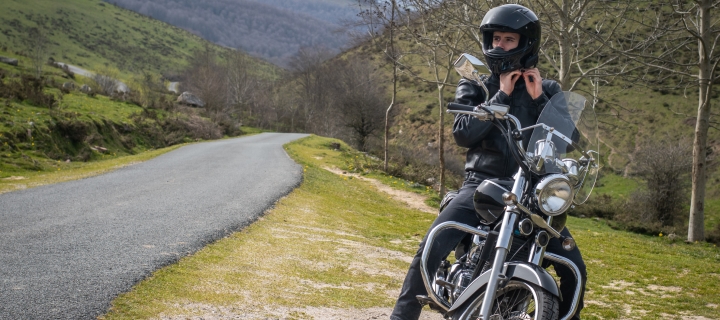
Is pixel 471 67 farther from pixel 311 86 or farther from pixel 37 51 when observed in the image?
pixel 311 86

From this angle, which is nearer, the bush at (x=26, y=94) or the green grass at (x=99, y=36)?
the bush at (x=26, y=94)

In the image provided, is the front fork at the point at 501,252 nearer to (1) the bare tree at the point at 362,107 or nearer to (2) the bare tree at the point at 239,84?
(1) the bare tree at the point at 362,107

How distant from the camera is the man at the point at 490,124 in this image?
→ 11.8 ft

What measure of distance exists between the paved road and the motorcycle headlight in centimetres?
346

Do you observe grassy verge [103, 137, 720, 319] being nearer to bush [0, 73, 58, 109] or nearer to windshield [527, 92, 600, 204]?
windshield [527, 92, 600, 204]

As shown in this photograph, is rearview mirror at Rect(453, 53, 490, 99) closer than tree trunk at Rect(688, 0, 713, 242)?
Yes

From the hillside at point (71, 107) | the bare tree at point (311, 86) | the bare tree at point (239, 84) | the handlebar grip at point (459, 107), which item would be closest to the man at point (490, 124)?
the handlebar grip at point (459, 107)

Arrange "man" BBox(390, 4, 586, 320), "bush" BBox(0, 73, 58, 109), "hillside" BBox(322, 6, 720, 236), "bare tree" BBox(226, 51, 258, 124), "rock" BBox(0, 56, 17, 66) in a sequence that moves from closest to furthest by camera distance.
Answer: "man" BBox(390, 4, 586, 320), "bush" BBox(0, 73, 58, 109), "hillside" BBox(322, 6, 720, 236), "rock" BBox(0, 56, 17, 66), "bare tree" BBox(226, 51, 258, 124)

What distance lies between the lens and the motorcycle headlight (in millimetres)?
2992

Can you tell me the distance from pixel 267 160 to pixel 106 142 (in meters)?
8.00

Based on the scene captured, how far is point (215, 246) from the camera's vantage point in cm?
760

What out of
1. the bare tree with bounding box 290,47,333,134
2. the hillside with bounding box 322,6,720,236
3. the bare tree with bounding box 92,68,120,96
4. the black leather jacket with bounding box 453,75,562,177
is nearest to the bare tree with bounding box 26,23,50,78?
the bare tree with bounding box 92,68,120,96

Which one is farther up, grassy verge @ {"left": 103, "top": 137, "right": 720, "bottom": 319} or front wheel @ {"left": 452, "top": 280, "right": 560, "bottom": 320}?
front wheel @ {"left": 452, "top": 280, "right": 560, "bottom": 320}

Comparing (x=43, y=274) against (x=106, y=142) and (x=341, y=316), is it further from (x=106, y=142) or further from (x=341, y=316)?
(x=106, y=142)
